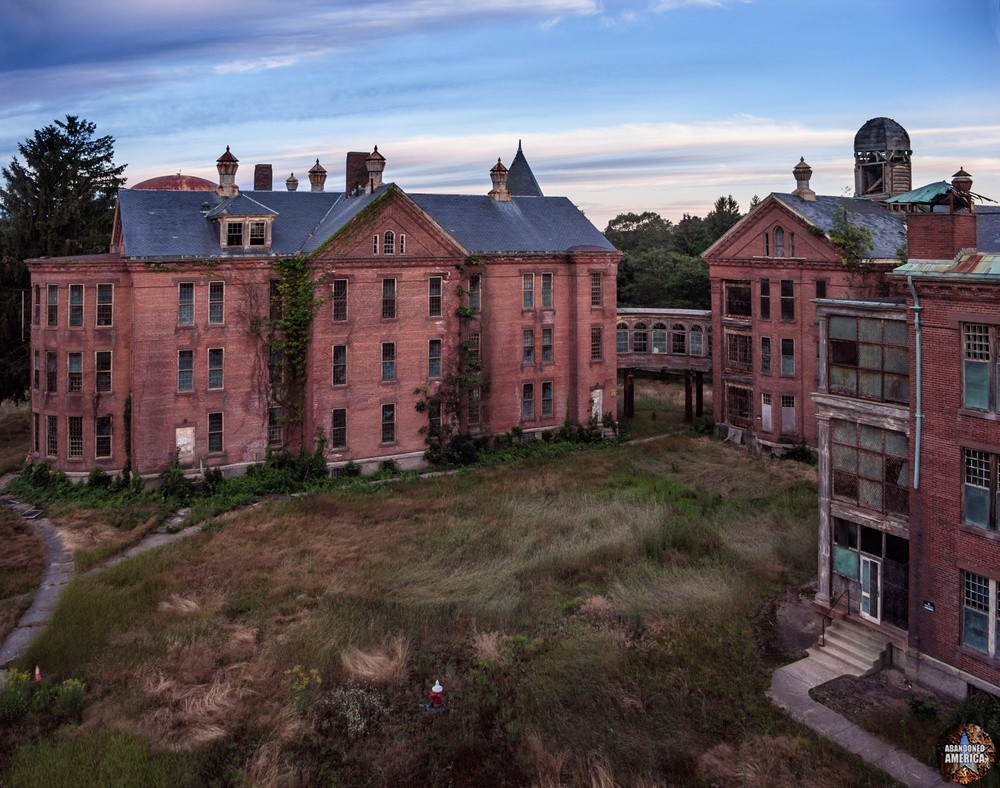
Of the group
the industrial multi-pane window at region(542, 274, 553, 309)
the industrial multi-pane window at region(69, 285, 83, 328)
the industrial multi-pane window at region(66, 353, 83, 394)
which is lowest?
the industrial multi-pane window at region(66, 353, 83, 394)

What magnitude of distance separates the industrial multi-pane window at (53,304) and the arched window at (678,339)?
31304 millimetres

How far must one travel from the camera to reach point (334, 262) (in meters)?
36.3

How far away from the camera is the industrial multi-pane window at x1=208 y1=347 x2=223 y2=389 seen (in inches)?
1383

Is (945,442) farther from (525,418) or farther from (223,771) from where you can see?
(525,418)

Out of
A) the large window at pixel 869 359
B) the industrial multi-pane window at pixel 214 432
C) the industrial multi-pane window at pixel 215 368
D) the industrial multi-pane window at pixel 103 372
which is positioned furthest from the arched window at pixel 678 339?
the industrial multi-pane window at pixel 103 372

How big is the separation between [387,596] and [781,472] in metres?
20.4

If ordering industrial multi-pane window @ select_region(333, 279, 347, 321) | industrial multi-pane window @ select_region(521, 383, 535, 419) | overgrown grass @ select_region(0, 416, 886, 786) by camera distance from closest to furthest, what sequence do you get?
overgrown grass @ select_region(0, 416, 886, 786)
industrial multi-pane window @ select_region(333, 279, 347, 321)
industrial multi-pane window @ select_region(521, 383, 535, 419)

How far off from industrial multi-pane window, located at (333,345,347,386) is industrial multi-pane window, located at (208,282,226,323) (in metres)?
4.96

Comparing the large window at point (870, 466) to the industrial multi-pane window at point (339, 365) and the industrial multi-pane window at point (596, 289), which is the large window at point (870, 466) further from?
the industrial multi-pane window at point (596, 289)

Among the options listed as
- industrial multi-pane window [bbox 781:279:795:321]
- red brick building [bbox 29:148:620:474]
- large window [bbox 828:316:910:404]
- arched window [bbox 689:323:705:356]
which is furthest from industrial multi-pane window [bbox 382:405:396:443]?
large window [bbox 828:316:910:404]

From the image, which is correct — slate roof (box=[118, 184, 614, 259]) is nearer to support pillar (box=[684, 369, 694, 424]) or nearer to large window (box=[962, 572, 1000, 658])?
support pillar (box=[684, 369, 694, 424])

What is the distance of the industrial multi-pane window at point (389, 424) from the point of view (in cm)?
3834

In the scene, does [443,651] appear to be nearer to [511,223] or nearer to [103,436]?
[103,436]

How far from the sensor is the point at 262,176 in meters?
44.4
